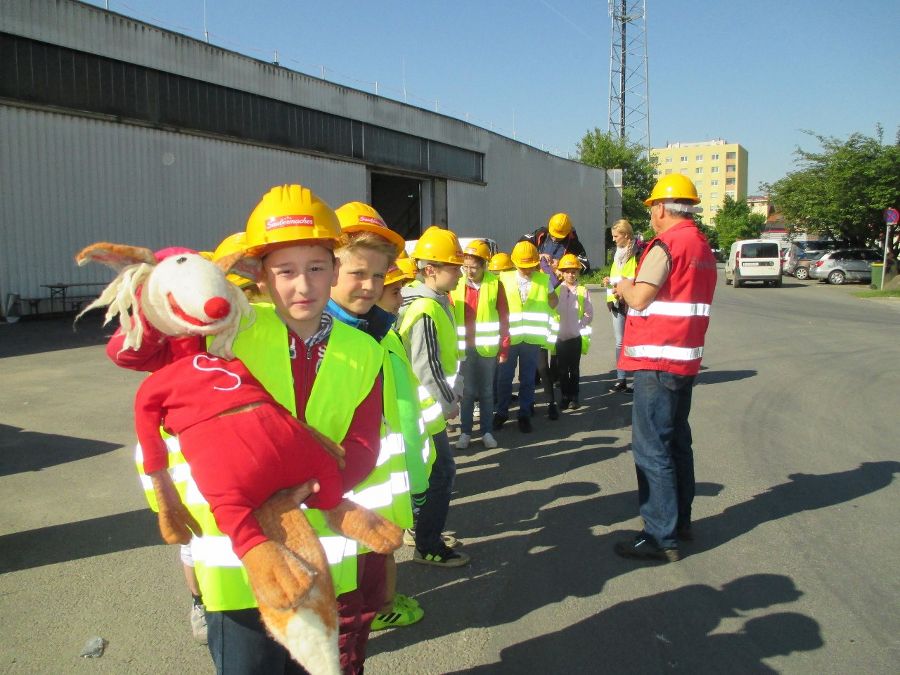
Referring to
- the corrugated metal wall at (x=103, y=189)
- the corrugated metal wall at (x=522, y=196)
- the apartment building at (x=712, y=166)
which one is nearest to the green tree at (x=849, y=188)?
the corrugated metal wall at (x=522, y=196)

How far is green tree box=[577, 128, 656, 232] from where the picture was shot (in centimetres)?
5512

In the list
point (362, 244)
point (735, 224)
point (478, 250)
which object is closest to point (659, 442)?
point (362, 244)

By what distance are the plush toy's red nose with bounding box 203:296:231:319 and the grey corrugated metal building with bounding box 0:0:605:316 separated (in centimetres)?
1693

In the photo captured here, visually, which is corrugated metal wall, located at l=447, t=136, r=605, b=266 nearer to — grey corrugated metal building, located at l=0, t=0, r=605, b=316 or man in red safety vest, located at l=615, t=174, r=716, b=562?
grey corrugated metal building, located at l=0, t=0, r=605, b=316

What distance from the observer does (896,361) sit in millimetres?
11375

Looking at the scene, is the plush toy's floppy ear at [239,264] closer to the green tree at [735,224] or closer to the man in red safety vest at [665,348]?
the man in red safety vest at [665,348]

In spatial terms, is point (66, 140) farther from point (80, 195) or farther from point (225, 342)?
point (225, 342)

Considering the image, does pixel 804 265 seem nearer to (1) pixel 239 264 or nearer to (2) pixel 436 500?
(2) pixel 436 500

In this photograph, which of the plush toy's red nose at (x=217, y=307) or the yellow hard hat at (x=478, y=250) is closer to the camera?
the plush toy's red nose at (x=217, y=307)

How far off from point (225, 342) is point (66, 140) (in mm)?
17575

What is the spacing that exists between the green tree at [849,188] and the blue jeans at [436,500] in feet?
117

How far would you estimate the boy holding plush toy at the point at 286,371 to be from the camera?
1774 mm

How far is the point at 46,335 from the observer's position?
14258 millimetres

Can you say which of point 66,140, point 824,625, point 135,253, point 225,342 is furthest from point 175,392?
point 66,140
